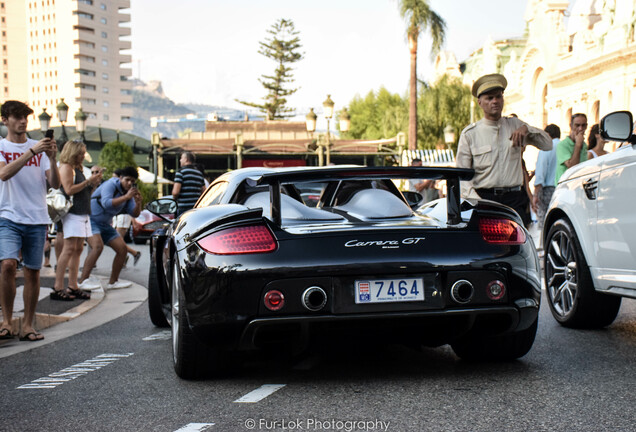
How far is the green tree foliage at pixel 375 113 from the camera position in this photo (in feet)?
213

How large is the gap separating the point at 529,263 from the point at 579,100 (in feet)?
140

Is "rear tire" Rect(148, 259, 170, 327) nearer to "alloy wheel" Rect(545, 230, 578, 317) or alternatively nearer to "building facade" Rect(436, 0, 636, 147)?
"alloy wheel" Rect(545, 230, 578, 317)

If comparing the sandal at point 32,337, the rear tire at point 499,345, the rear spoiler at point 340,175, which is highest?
the rear spoiler at point 340,175

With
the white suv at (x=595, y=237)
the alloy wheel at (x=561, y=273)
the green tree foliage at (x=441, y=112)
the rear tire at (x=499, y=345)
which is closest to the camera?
the rear tire at (x=499, y=345)

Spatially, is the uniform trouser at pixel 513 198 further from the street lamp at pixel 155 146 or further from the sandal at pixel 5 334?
the street lamp at pixel 155 146

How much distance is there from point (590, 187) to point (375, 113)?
3174 inches

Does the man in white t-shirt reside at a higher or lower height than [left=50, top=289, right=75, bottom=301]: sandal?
higher

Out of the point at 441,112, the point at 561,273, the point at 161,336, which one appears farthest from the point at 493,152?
the point at 441,112

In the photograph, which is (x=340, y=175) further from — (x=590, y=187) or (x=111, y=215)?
(x=111, y=215)

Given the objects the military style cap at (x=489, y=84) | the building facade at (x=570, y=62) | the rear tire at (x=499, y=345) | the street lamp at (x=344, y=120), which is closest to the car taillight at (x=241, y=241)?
the rear tire at (x=499, y=345)

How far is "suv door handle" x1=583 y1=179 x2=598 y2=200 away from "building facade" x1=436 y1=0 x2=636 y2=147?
31.8 m

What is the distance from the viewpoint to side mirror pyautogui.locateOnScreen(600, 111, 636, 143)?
5.50 metres

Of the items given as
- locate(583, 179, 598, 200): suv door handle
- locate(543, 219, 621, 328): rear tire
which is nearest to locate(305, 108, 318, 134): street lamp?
locate(543, 219, 621, 328): rear tire

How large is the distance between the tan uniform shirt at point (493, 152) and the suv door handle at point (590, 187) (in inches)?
38.7
